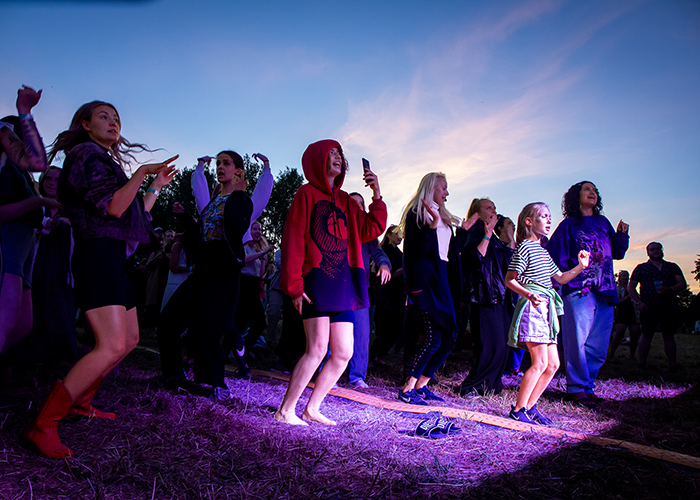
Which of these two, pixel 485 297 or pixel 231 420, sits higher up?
pixel 485 297

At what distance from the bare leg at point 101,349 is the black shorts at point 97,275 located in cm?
5

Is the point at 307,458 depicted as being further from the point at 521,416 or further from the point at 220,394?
the point at 521,416

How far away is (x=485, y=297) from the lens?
5.23m

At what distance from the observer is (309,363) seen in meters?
3.43

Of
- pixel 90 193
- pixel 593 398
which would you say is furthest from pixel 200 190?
pixel 593 398

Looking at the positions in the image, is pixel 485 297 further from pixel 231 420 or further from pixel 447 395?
pixel 231 420

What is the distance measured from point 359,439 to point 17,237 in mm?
2554

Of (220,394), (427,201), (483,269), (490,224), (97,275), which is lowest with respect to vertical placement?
(220,394)

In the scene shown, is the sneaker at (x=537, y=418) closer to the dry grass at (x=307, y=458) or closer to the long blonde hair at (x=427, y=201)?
the dry grass at (x=307, y=458)

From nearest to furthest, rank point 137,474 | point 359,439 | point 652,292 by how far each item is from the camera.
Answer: point 137,474 → point 359,439 → point 652,292

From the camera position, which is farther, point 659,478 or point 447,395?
point 447,395

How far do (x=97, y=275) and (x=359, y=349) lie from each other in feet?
11.4

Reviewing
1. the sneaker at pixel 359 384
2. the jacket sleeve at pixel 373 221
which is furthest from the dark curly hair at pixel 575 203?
the sneaker at pixel 359 384

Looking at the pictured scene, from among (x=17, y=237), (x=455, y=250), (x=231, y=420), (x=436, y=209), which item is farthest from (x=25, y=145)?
(x=455, y=250)
